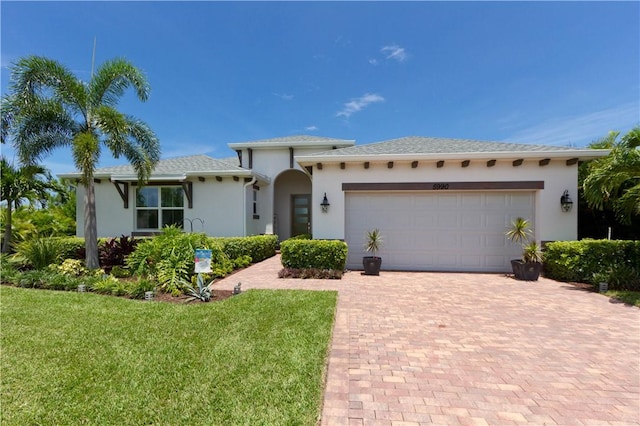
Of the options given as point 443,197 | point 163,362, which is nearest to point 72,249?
point 163,362

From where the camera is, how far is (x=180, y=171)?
1173cm

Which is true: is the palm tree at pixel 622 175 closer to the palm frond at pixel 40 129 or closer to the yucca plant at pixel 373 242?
the yucca plant at pixel 373 242

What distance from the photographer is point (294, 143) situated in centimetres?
1426

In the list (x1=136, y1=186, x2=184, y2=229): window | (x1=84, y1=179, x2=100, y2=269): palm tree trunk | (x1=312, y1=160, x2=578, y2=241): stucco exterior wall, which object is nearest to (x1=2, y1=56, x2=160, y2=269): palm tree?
(x1=84, y1=179, x2=100, y2=269): palm tree trunk

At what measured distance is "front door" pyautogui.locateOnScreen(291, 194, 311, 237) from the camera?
15820 mm

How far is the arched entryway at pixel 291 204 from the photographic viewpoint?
1574cm

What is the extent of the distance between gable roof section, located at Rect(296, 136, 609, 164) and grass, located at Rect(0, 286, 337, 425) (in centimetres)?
530

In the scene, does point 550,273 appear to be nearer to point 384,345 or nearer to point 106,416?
point 384,345

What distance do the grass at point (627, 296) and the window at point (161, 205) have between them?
14435mm

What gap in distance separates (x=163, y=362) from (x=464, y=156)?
9067 mm

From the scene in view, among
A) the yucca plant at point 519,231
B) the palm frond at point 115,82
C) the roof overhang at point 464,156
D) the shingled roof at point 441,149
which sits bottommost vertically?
the yucca plant at point 519,231

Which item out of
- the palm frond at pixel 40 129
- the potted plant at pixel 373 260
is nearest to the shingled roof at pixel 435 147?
the potted plant at pixel 373 260

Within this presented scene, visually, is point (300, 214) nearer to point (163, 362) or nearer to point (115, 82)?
point (115, 82)

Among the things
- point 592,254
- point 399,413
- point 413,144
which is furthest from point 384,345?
point 413,144
